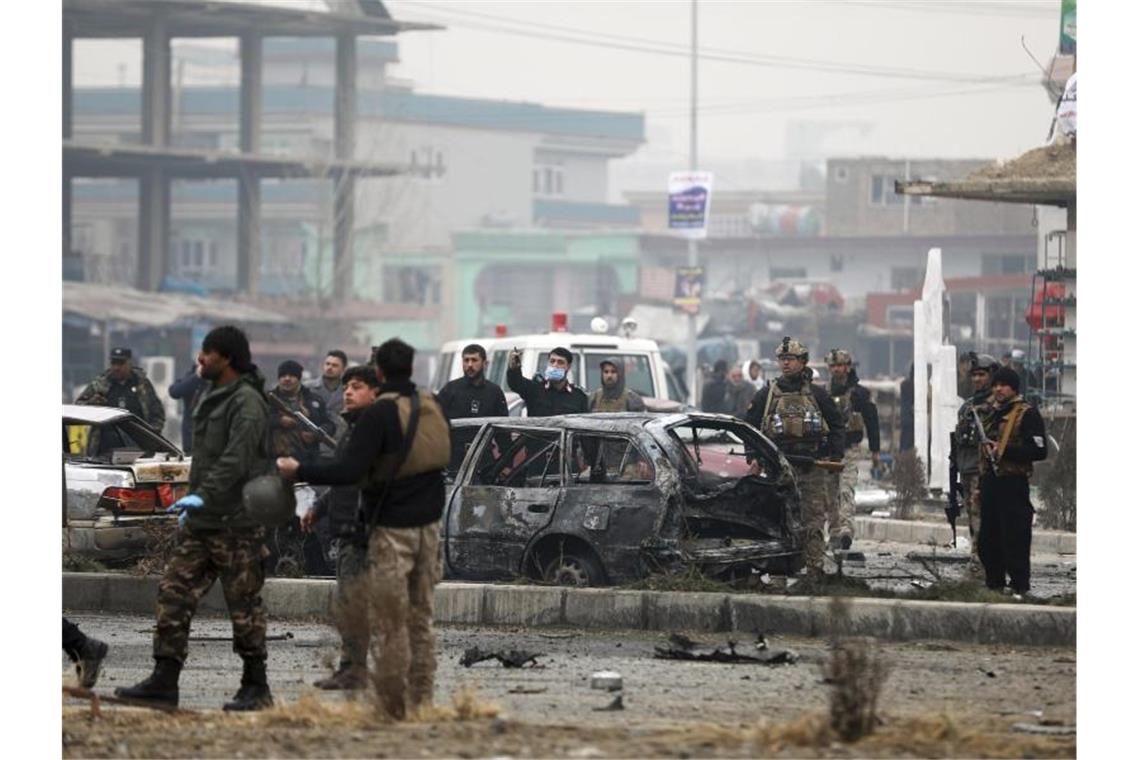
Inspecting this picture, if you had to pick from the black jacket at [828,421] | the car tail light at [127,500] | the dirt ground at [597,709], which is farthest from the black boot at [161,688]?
the black jacket at [828,421]

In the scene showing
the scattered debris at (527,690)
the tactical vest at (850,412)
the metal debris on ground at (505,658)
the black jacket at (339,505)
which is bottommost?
the metal debris on ground at (505,658)

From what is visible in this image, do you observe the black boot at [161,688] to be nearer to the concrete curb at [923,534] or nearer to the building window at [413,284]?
the concrete curb at [923,534]

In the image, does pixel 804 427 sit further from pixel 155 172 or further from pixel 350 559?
pixel 155 172

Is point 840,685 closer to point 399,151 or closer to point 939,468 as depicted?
point 939,468

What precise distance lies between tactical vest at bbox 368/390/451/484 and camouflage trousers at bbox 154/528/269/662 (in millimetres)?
802

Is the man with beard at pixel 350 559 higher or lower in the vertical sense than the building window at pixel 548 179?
lower

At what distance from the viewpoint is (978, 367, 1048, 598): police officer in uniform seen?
14.6 m

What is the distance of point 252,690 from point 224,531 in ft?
2.31

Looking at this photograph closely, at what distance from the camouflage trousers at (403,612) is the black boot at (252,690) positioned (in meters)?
0.75

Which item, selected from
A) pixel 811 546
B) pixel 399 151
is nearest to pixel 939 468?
pixel 811 546

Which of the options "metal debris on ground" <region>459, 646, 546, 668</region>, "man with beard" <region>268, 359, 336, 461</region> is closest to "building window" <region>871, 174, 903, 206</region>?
"man with beard" <region>268, 359, 336, 461</region>

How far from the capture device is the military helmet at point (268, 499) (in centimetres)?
989

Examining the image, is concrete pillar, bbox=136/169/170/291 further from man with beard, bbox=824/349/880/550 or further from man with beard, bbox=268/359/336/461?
man with beard, bbox=268/359/336/461
